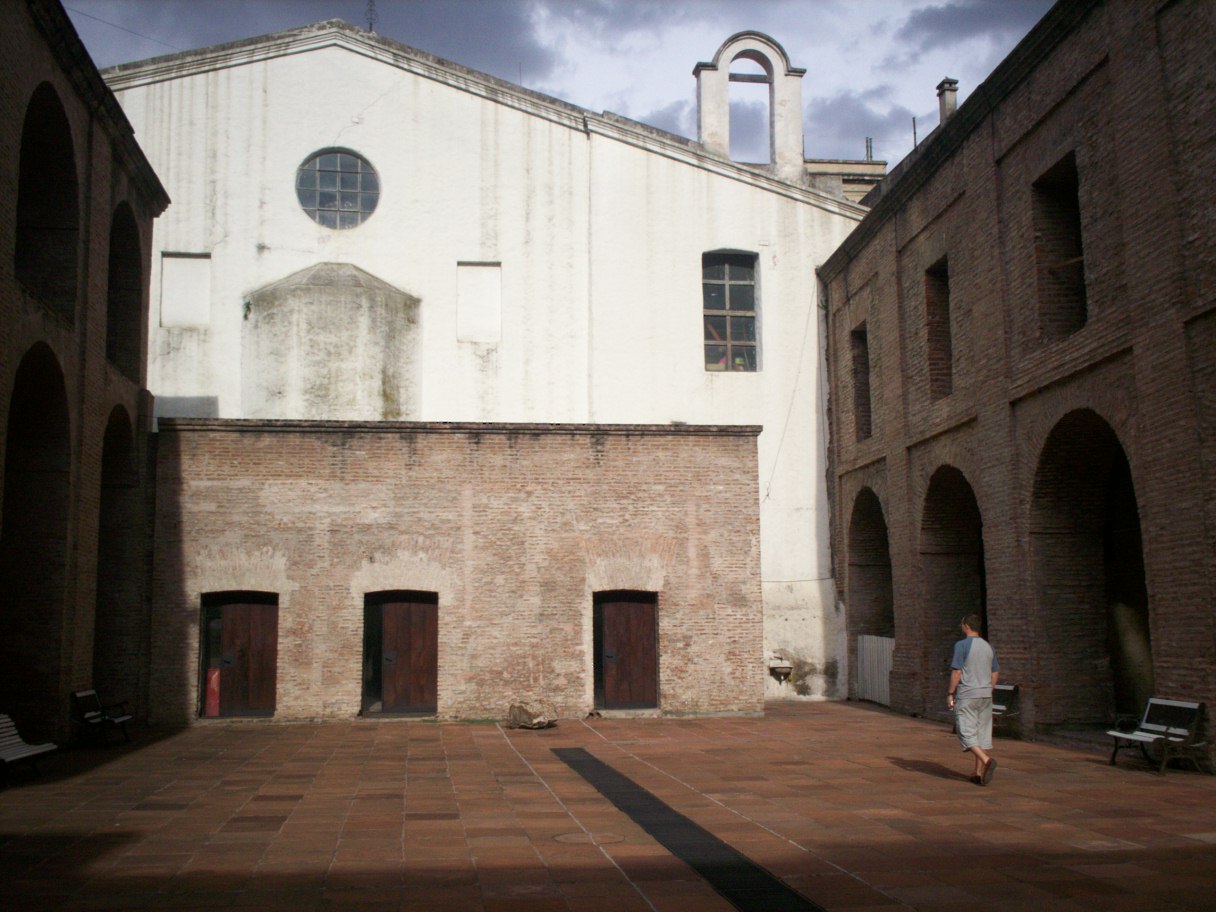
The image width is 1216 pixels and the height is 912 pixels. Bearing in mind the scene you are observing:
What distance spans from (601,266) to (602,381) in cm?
235

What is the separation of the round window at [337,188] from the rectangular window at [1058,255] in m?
13.4

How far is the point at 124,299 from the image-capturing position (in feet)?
55.6

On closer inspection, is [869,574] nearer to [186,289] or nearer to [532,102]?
[532,102]

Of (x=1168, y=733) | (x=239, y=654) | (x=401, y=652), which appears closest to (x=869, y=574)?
(x=401, y=652)

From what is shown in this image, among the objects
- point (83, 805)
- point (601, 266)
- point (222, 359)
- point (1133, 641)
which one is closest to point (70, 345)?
point (83, 805)

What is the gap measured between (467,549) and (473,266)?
7743mm

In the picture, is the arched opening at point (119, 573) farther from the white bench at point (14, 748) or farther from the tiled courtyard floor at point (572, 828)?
the white bench at point (14, 748)

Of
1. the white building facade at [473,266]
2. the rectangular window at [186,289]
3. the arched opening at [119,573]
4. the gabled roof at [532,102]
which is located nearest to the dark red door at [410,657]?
the arched opening at [119,573]

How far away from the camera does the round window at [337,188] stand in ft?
74.8

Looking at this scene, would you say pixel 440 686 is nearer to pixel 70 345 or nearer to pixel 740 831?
pixel 70 345

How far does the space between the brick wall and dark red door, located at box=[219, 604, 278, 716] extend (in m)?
0.37

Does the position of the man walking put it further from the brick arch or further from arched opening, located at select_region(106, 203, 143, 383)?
arched opening, located at select_region(106, 203, 143, 383)


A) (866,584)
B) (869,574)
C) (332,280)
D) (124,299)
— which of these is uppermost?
(332,280)

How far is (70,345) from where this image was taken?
1401cm
